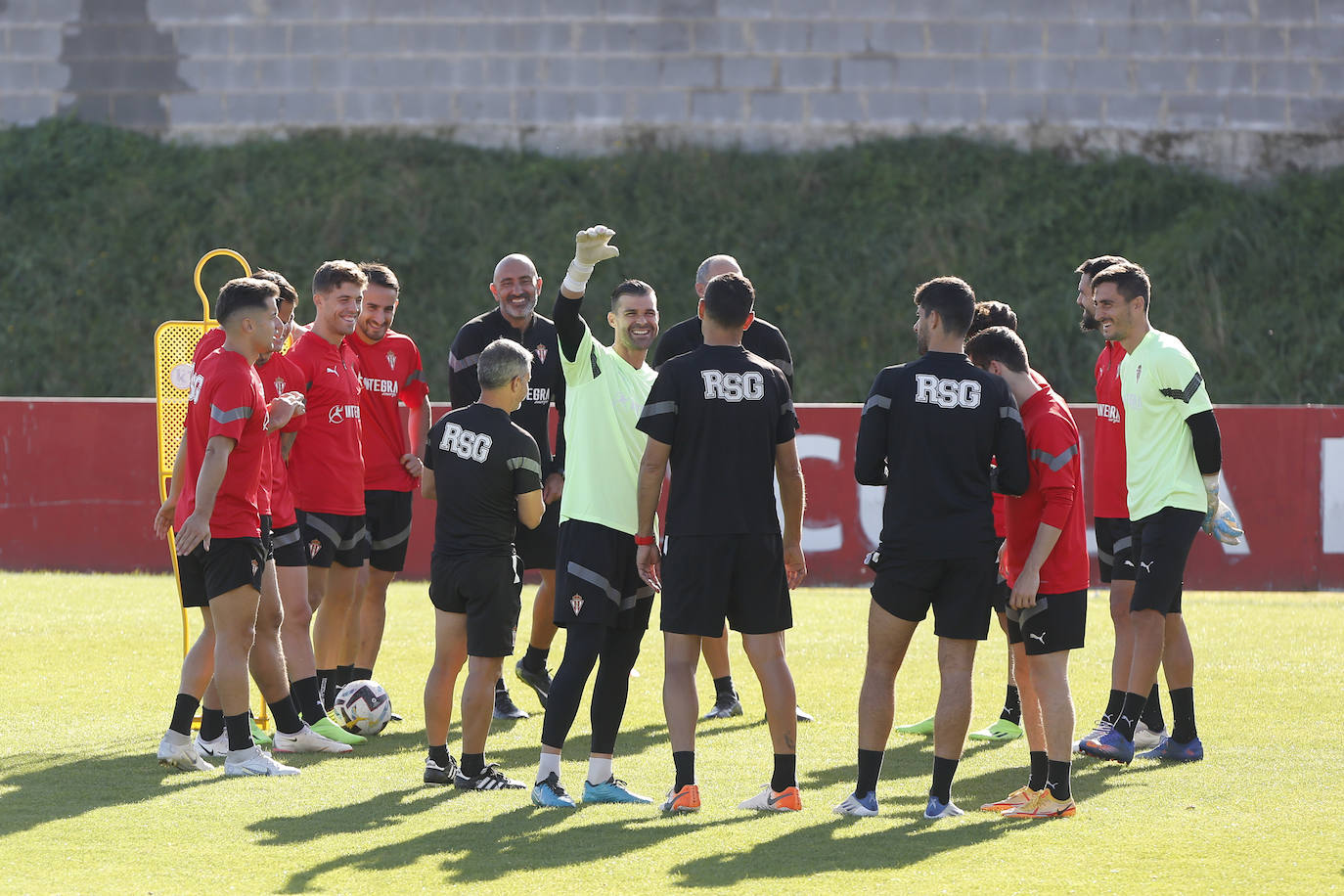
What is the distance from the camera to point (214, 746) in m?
7.48

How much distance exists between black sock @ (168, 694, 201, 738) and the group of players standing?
0.03 m

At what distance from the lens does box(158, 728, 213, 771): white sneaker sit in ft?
23.2

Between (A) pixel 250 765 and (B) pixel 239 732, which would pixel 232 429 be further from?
(A) pixel 250 765

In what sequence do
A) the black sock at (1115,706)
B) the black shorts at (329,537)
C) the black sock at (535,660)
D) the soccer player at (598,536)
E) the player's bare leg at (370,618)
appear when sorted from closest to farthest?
the soccer player at (598,536) < the black sock at (1115,706) < the black shorts at (329,537) < the player's bare leg at (370,618) < the black sock at (535,660)

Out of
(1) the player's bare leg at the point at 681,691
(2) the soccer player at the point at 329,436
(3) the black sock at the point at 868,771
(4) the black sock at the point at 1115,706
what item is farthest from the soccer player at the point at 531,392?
(4) the black sock at the point at 1115,706

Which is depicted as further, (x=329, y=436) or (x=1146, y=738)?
(x=329, y=436)

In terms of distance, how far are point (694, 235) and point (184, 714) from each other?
1405 cm

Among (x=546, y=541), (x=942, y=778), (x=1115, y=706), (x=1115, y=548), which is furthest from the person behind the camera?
(x=546, y=541)

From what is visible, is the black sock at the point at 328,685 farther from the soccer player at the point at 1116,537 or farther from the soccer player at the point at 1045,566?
the soccer player at the point at 1116,537

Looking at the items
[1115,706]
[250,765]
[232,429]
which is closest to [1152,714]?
[1115,706]

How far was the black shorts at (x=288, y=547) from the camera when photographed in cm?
778

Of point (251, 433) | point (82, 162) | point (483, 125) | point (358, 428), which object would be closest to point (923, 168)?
point (483, 125)

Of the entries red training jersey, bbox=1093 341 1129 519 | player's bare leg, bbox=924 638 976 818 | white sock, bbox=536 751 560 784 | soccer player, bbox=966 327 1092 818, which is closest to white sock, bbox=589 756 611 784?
white sock, bbox=536 751 560 784

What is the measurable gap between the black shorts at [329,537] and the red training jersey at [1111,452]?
387 cm
